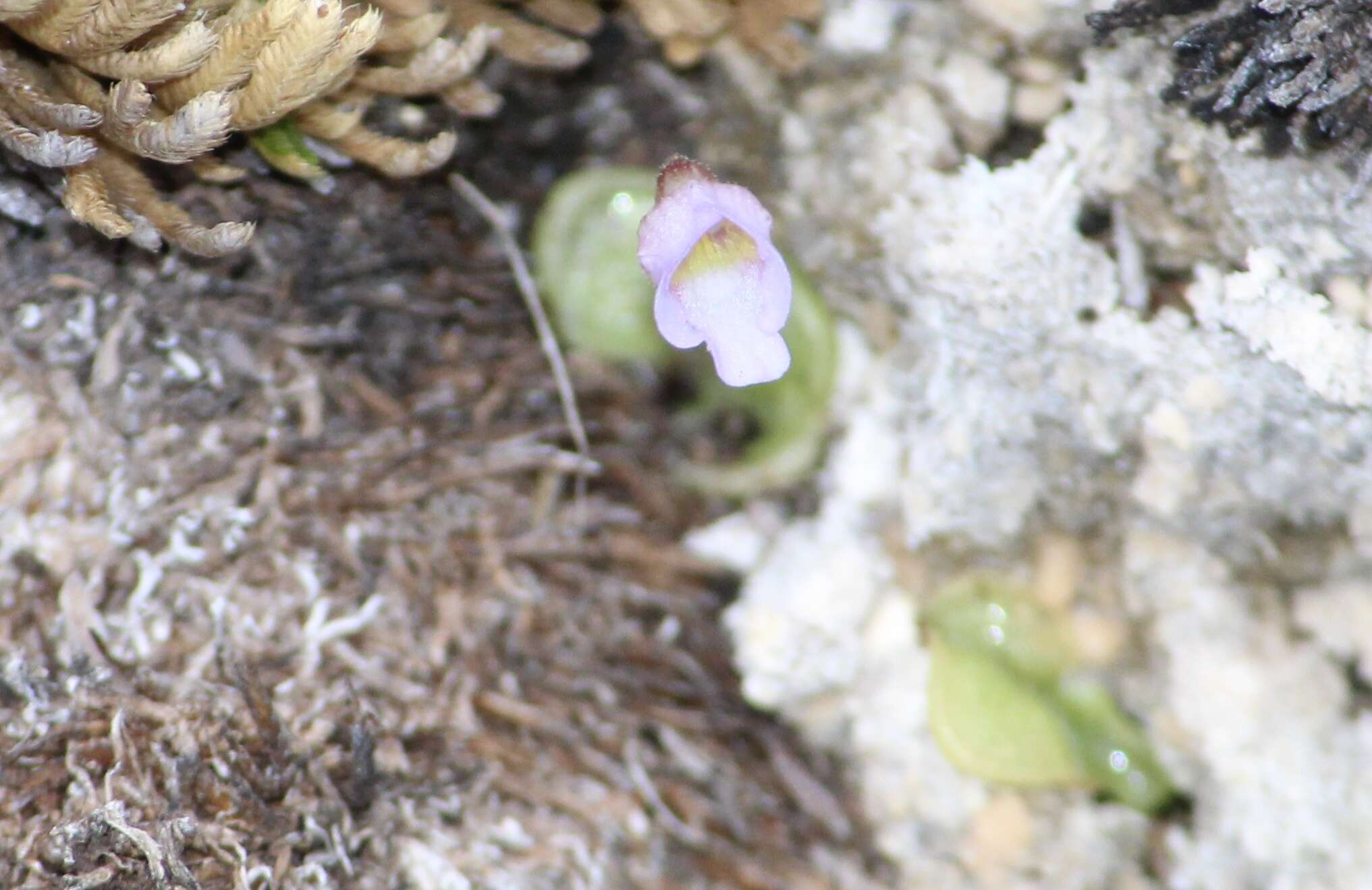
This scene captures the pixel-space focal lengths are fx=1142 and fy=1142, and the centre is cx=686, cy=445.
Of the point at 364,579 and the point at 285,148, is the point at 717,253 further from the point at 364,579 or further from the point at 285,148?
the point at 364,579

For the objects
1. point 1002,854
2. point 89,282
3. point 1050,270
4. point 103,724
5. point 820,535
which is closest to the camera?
point 103,724

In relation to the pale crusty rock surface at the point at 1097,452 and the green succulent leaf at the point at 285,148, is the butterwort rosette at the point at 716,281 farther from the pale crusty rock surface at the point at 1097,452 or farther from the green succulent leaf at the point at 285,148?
the green succulent leaf at the point at 285,148

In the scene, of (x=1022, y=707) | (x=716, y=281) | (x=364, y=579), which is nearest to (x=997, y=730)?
(x=1022, y=707)

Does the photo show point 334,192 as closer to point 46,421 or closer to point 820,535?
point 46,421

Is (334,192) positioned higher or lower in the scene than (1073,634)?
higher

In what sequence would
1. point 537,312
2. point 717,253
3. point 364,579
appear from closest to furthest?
point 717,253, point 364,579, point 537,312

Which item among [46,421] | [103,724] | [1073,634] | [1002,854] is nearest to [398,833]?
[103,724]

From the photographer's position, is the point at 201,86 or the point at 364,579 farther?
the point at 364,579
